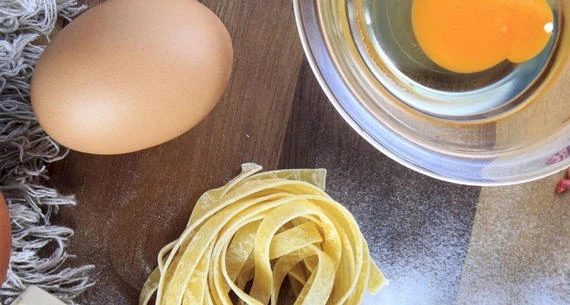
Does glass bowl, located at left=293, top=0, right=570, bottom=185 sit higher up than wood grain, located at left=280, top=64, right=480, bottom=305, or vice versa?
glass bowl, located at left=293, top=0, right=570, bottom=185

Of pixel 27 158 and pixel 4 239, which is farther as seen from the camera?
pixel 27 158

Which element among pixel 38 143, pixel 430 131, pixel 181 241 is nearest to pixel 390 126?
→ pixel 430 131

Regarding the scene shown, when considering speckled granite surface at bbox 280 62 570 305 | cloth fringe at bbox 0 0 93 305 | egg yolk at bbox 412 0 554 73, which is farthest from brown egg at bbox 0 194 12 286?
egg yolk at bbox 412 0 554 73

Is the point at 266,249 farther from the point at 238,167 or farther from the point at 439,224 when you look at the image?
the point at 439,224

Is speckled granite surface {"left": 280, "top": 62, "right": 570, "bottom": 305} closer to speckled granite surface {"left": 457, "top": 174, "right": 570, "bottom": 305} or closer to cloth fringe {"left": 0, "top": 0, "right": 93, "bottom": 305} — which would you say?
speckled granite surface {"left": 457, "top": 174, "right": 570, "bottom": 305}

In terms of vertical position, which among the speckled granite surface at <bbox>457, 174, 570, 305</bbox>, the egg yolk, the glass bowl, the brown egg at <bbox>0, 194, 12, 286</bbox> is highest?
the egg yolk

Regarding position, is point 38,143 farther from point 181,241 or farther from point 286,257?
point 286,257

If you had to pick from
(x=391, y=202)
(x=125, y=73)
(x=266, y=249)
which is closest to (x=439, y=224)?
(x=391, y=202)

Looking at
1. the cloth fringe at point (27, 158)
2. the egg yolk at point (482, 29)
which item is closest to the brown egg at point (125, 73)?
the cloth fringe at point (27, 158)
